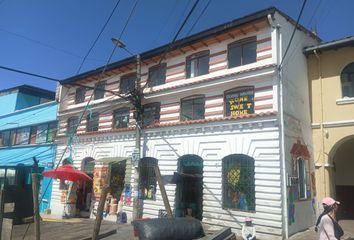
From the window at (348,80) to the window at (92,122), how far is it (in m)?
14.8

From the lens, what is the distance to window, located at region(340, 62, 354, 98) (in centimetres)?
1653

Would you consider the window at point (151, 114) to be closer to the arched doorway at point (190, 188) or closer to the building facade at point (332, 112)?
the arched doorway at point (190, 188)

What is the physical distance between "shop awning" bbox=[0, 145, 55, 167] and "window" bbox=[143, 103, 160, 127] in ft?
30.3

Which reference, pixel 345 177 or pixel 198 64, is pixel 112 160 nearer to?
pixel 198 64

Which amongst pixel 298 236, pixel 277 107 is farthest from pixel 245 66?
pixel 298 236

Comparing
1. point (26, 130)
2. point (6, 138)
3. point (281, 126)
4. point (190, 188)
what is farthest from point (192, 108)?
point (6, 138)

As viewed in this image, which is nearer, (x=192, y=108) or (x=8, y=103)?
(x=192, y=108)

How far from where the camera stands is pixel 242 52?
16.6 m

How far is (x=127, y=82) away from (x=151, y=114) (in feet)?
11.4

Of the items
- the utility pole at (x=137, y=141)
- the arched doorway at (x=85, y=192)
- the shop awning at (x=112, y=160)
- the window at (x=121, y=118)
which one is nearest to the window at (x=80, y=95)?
the window at (x=121, y=118)

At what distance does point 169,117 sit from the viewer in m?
18.7

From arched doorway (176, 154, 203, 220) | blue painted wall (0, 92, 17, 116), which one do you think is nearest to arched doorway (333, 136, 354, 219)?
arched doorway (176, 154, 203, 220)

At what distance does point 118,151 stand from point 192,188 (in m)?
5.41

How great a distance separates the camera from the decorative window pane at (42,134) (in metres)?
26.6
